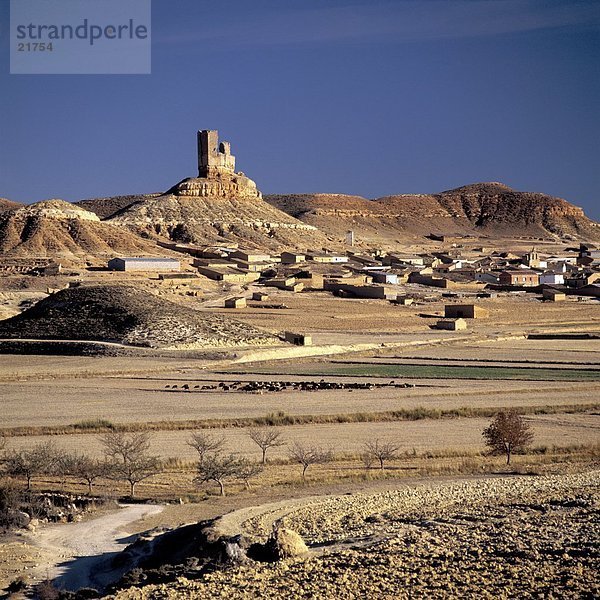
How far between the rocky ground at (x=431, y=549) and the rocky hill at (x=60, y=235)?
2362 inches

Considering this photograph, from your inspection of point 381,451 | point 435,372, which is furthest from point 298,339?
point 381,451

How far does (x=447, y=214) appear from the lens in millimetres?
162000

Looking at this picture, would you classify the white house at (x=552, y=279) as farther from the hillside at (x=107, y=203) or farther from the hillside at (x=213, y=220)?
the hillside at (x=107, y=203)

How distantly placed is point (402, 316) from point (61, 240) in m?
32.4

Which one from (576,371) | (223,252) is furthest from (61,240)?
(576,371)

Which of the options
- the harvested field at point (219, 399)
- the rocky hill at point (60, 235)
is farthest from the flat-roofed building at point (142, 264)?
the harvested field at point (219, 399)

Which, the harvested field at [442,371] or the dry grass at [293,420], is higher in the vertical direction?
the harvested field at [442,371]

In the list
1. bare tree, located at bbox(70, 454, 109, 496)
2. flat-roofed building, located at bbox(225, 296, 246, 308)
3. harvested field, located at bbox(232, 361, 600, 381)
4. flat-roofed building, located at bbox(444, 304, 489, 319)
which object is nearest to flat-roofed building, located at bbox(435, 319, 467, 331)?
flat-roofed building, located at bbox(444, 304, 489, 319)

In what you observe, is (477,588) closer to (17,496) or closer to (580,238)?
(17,496)

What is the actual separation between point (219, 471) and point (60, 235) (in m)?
63.9

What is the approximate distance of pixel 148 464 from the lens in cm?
2050

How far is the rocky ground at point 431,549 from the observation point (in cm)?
1240

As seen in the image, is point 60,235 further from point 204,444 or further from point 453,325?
point 204,444

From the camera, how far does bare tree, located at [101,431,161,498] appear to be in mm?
19625
